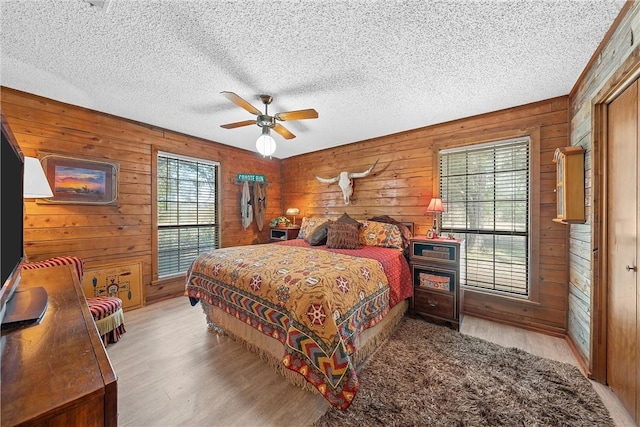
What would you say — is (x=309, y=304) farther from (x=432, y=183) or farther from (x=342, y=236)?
(x=432, y=183)

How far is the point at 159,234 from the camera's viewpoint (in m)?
3.63

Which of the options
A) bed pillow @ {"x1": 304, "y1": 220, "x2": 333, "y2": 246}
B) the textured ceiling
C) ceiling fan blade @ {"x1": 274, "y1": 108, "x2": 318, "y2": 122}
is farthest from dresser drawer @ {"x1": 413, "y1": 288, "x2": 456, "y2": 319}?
ceiling fan blade @ {"x1": 274, "y1": 108, "x2": 318, "y2": 122}

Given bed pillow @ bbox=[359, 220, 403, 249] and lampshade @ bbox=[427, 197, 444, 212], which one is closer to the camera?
lampshade @ bbox=[427, 197, 444, 212]

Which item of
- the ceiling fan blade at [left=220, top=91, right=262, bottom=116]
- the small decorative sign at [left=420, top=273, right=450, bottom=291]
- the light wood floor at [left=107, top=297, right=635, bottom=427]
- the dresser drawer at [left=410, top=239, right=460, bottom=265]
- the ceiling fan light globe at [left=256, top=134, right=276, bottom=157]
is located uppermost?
the ceiling fan blade at [left=220, top=91, right=262, bottom=116]

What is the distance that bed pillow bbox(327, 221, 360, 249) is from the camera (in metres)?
3.16

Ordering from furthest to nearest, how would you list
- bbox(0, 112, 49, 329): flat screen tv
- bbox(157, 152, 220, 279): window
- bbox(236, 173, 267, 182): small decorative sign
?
bbox(236, 173, 267, 182): small decorative sign → bbox(157, 152, 220, 279): window → bbox(0, 112, 49, 329): flat screen tv

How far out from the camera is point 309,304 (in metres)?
1.67

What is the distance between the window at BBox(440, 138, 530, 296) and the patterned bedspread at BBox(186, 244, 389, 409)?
1.48m

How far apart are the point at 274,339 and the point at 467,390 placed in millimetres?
1466

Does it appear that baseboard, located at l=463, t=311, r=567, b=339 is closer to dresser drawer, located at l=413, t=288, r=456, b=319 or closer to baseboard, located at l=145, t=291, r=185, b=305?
dresser drawer, located at l=413, t=288, r=456, b=319

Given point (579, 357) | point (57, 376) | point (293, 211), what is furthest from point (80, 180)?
point (579, 357)

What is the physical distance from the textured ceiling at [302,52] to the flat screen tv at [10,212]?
3.57ft

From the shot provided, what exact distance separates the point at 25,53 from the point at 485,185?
15.0 ft

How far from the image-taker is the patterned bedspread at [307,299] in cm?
157
